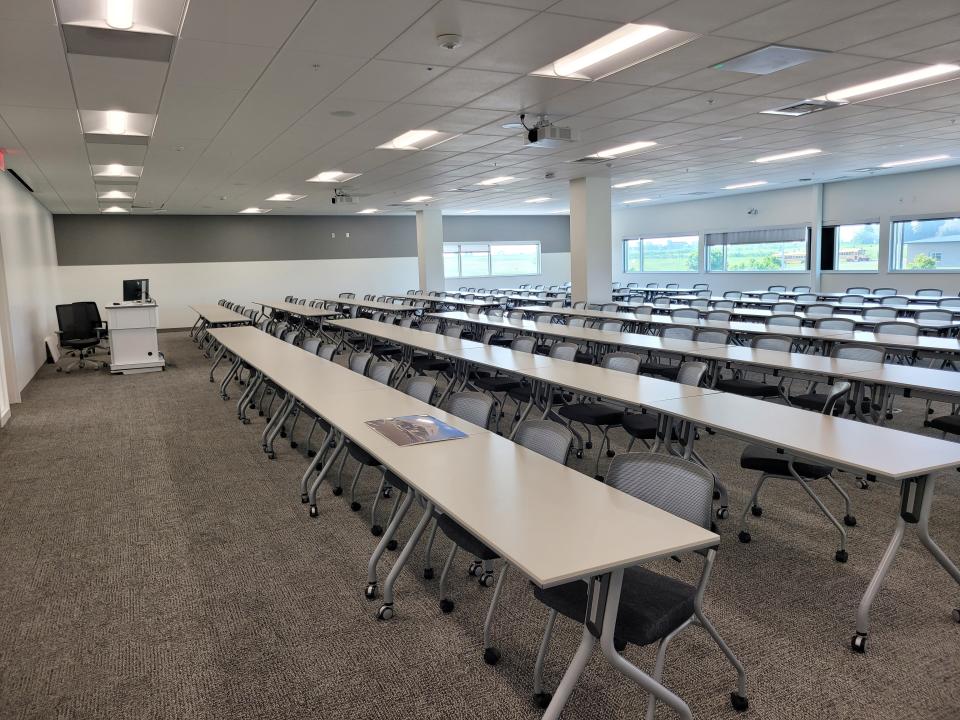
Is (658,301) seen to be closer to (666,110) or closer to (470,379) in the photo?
(666,110)

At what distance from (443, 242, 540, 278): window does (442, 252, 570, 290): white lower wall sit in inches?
5.6

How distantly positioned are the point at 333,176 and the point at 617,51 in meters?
7.12

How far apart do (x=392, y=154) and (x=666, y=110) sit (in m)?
3.90

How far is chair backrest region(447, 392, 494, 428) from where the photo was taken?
3.90 meters

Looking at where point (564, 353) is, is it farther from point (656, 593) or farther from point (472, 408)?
point (656, 593)

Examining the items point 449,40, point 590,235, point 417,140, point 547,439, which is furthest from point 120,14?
point 590,235

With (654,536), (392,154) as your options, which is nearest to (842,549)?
(654,536)

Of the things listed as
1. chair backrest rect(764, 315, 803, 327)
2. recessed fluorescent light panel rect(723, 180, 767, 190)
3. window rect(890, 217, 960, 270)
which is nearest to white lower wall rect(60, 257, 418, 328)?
recessed fluorescent light panel rect(723, 180, 767, 190)

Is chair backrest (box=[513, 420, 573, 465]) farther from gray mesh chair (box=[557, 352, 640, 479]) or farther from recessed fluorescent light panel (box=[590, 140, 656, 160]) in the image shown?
recessed fluorescent light panel (box=[590, 140, 656, 160])

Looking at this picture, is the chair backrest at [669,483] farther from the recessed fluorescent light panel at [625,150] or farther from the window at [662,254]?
the window at [662,254]

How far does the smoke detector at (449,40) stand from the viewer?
444 centimetres

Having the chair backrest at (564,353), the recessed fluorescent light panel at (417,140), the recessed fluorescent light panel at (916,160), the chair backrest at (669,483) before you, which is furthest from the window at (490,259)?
the chair backrest at (669,483)

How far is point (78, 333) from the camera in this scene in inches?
471

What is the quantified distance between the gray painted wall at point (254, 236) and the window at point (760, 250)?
6.40 metres
